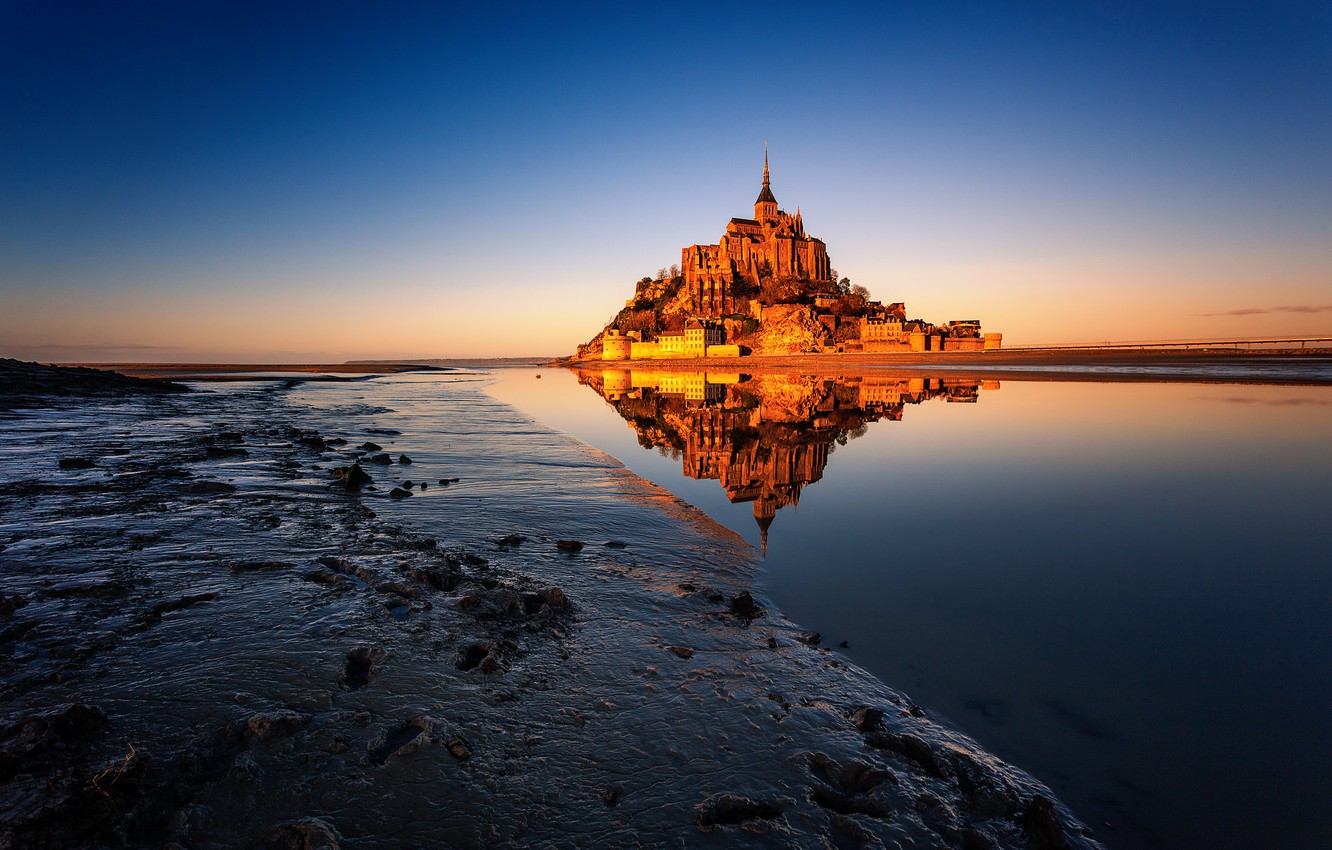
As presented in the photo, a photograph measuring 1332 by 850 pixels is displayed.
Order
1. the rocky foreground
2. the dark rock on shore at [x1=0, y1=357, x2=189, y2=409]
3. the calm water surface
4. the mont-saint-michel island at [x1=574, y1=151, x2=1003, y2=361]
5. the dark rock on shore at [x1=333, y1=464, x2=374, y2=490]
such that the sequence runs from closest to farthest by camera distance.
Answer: the rocky foreground, the calm water surface, the dark rock on shore at [x1=333, y1=464, x2=374, y2=490], the dark rock on shore at [x1=0, y1=357, x2=189, y2=409], the mont-saint-michel island at [x1=574, y1=151, x2=1003, y2=361]

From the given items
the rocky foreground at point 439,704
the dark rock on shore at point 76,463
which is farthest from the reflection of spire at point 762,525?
the dark rock on shore at point 76,463

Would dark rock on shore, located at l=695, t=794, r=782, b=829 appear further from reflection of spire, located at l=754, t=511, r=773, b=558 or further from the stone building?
the stone building

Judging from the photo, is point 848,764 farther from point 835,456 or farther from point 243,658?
point 835,456

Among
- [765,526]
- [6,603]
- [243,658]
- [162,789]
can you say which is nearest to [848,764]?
[162,789]

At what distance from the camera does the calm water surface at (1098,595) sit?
141 inches

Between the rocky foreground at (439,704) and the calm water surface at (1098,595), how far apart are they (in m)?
0.56

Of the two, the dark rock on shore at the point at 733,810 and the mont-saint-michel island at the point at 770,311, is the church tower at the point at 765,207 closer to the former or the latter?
the mont-saint-michel island at the point at 770,311

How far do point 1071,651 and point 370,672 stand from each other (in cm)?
592

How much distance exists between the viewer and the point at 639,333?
166750 mm

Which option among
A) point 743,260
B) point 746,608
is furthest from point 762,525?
point 743,260

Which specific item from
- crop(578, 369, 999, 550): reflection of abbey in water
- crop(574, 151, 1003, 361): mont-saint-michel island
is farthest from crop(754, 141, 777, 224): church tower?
crop(578, 369, 999, 550): reflection of abbey in water

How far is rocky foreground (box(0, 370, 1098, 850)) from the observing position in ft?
10.2

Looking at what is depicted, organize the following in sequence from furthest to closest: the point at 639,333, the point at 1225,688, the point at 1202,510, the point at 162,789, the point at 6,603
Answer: the point at 639,333
the point at 1202,510
the point at 6,603
the point at 1225,688
the point at 162,789

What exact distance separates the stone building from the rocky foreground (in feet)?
477
